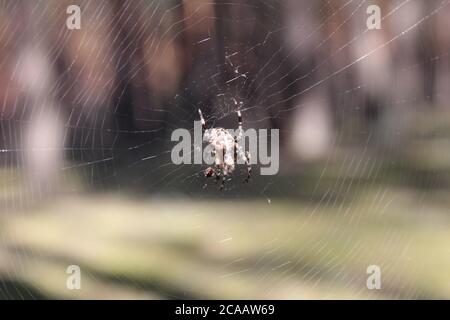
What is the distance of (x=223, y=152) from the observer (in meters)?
3.32

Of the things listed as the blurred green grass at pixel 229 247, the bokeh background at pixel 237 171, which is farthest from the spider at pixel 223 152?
the blurred green grass at pixel 229 247

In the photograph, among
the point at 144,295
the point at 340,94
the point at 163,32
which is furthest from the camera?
the point at 340,94

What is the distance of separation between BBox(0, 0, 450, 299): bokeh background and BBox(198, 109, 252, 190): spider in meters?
0.11

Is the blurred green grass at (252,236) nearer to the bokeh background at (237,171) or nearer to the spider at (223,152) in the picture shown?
the bokeh background at (237,171)

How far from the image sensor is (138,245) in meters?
5.78

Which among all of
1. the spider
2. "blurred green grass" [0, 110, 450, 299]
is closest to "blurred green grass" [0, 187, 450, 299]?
"blurred green grass" [0, 110, 450, 299]

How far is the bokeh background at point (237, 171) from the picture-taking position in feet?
16.0

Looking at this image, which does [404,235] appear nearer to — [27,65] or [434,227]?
[434,227]

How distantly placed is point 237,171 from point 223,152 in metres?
0.15

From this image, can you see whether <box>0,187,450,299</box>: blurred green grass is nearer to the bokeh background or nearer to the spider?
the bokeh background

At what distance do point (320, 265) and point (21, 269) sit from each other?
2530 mm

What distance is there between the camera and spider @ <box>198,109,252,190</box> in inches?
130

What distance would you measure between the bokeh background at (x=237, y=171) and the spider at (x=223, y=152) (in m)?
0.11

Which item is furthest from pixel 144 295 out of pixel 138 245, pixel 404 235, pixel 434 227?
pixel 434 227
